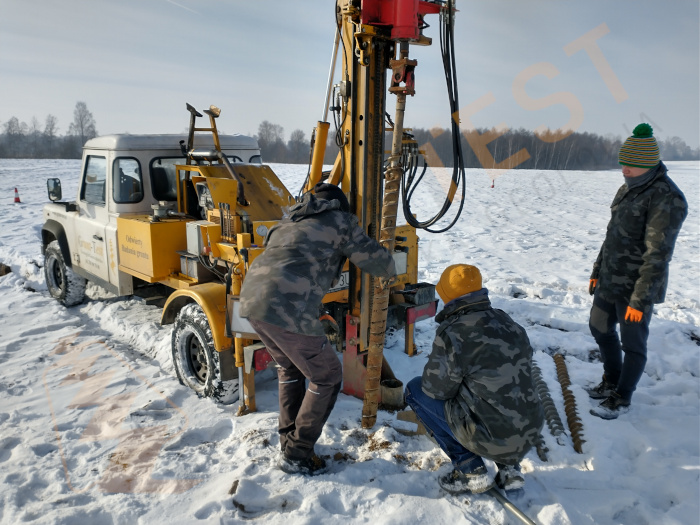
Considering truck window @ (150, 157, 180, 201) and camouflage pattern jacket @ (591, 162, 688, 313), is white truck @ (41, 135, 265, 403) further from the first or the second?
camouflage pattern jacket @ (591, 162, 688, 313)

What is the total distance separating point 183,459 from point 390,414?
152 cm

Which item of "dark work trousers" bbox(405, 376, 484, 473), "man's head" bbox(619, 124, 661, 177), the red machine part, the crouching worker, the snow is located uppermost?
the red machine part

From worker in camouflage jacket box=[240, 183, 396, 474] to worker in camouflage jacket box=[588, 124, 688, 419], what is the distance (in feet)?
6.22

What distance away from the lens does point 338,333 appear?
4113mm

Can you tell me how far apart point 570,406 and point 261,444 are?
2.35 m

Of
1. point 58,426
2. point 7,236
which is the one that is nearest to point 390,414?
point 58,426

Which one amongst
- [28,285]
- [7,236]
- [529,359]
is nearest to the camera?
[529,359]

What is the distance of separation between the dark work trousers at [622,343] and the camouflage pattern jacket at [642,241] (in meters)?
0.12

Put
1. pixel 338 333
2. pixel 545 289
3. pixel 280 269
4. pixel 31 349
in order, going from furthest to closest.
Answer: pixel 545 289, pixel 31 349, pixel 338 333, pixel 280 269

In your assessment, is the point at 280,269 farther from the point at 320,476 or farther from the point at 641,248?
the point at 641,248

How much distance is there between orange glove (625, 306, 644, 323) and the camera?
359 centimetres

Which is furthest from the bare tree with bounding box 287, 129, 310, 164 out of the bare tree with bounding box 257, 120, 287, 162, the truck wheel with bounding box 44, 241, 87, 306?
the truck wheel with bounding box 44, 241, 87, 306

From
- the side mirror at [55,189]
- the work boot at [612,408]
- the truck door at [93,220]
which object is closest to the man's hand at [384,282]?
the work boot at [612,408]

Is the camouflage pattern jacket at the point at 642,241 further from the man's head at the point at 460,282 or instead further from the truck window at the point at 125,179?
the truck window at the point at 125,179
